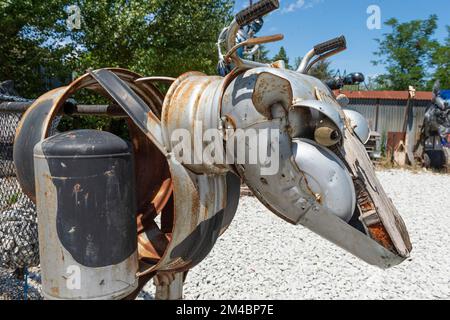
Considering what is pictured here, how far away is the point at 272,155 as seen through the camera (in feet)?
3.85

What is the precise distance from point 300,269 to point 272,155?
3221 mm

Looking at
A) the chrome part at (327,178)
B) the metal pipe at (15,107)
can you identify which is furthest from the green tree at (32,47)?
the chrome part at (327,178)

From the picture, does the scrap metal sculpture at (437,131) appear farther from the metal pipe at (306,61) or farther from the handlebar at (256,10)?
the handlebar at (256,10)

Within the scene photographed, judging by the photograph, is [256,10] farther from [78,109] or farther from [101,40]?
[101,40]

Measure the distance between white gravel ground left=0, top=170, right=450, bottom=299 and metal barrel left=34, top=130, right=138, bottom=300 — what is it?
2.30m

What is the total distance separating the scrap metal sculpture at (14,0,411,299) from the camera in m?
1.17

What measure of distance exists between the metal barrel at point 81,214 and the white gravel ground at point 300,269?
7.54 feet

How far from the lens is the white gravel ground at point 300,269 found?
142 inches

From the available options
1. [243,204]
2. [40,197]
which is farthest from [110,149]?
[243,204]

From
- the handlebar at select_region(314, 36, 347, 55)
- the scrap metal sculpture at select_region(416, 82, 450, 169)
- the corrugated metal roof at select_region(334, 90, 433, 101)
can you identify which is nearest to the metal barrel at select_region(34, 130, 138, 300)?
the handlebar at select_region(314, 36, 347, 55)

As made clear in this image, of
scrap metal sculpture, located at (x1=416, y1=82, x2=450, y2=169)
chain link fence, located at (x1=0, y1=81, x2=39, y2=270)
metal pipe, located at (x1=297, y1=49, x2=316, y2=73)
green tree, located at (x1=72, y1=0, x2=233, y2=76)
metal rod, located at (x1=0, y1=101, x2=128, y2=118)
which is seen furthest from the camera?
scrap metal sculpture, located at (x1=416, y1=82, x2=450, y2=169)

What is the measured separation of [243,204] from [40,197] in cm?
551

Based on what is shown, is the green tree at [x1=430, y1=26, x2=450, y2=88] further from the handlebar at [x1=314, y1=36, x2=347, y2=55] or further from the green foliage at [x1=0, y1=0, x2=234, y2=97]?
the handlebar at [x1=314, y1=36, x2=347, y2=55]

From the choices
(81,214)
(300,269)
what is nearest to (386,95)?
(300,269)
